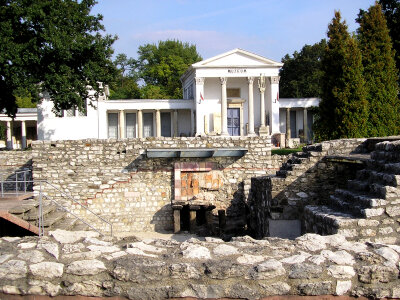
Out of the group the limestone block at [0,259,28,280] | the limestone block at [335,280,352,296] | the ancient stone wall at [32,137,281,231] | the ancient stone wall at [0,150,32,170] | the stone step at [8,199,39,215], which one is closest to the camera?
the limestone block at [0,259,28,280]

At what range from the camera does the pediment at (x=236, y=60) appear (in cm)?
3428

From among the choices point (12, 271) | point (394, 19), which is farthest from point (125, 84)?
point (12, 271)

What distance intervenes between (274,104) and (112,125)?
46.4 ft

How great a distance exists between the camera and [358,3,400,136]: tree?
66.0 ft

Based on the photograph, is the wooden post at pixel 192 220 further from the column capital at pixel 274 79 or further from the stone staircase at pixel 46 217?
the column capital at pixel 274 79

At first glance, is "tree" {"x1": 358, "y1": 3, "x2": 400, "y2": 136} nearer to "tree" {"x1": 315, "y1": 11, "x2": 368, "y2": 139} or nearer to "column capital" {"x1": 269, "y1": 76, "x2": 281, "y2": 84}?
"tree" {"x1": 315, "y1": 11, "x2": 368, "y2": 139}

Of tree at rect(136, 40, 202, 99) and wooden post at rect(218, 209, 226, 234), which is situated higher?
tree at rect(136, 40, 202, 99)

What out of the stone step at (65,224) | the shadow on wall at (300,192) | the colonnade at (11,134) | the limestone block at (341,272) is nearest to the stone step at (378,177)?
the shadow on wall at (300,192)

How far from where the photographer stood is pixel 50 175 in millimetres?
13656

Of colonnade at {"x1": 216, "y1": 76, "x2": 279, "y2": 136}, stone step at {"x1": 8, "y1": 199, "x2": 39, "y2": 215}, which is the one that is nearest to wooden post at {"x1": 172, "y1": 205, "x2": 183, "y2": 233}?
stone step at {"x1": 8, "y1": 199, "x2": 39, "y2": 215}

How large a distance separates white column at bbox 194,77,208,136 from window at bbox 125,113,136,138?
5.95 metres

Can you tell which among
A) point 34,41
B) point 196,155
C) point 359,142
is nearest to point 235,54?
point 34,41

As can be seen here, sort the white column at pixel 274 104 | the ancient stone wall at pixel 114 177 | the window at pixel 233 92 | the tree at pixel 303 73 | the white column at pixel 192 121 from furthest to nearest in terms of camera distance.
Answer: the tree at pixel 303 73 → the white column at pixel 192 121 → the window at pixel 233 92 → the white column at pixel 274 104 → the ancient stone wall at pixel 114 177

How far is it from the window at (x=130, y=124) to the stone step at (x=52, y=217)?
26.4 meters
